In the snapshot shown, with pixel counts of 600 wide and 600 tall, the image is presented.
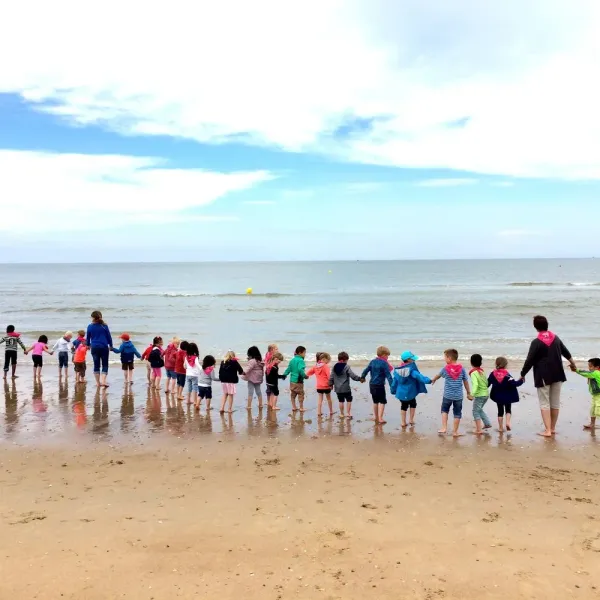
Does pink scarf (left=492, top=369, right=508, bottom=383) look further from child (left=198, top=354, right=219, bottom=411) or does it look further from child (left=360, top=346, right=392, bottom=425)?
child (left=198, top=354, right=219, bottom=411)

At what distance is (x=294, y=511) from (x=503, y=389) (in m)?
4.87

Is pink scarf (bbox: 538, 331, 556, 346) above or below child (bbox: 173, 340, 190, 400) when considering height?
above

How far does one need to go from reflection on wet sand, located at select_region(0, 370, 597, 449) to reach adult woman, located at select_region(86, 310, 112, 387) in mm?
676

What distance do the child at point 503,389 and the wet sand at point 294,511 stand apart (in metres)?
0.41

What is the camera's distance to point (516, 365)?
54.6 feet

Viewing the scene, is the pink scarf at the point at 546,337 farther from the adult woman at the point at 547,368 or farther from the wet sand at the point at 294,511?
the wet sand at the point at 294,511

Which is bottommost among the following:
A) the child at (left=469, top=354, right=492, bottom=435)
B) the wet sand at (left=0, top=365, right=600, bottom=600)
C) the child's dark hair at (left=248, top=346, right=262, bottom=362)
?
the wet sand at (left=0, top=365, right=600, bottom=600)

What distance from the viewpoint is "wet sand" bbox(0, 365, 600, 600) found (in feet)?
14.9

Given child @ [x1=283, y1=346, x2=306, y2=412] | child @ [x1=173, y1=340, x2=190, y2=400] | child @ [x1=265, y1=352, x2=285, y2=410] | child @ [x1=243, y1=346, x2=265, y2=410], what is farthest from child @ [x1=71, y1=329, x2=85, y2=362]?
child @ [x1=283, y1=346, x2=306, y2=412]

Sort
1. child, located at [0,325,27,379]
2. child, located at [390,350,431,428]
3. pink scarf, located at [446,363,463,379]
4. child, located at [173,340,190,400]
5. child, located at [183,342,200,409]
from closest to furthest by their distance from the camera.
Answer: pink scarf, located at [446,363,463,379]
child, located at [390,350,431,428]
child, located at [183,342,200,409]
child, located at [173,340,190,400]
child, located at [0,325,27,379]

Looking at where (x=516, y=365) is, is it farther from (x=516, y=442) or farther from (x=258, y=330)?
(x=258, y=330)

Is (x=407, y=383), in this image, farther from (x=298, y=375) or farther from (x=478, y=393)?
(x=298, y=375)

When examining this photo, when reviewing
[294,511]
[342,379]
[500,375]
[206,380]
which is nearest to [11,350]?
[206,380]

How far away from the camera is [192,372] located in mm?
11086
